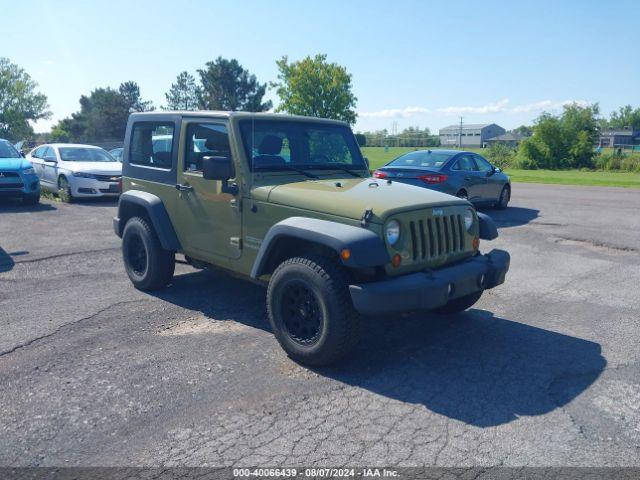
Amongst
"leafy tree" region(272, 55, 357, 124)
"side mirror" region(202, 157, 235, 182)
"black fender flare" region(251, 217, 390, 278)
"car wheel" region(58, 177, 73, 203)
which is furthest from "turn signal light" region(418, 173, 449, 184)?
"leafy tree" region(272, 55, 357, 124)

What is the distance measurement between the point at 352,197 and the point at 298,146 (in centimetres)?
124

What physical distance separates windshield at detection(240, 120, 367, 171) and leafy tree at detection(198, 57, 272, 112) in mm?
66677

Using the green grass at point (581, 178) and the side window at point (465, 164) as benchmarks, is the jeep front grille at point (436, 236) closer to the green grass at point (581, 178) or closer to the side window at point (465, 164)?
the side window at point (465, 164)

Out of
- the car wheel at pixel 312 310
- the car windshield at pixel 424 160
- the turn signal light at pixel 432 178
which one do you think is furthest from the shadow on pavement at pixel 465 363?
the car windshield at pixel 424 160

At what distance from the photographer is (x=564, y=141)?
47.4 meters

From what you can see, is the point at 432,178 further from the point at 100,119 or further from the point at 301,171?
the point at 100,119

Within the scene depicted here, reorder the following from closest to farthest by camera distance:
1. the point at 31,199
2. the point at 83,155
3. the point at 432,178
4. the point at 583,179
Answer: the point at 432,178 < the point at 31,199 < the point at 83,155 < the point at 583,179

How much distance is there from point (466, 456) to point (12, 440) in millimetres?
2692

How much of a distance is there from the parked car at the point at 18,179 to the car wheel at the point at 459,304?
11.5 metres

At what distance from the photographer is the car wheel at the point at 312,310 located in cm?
415

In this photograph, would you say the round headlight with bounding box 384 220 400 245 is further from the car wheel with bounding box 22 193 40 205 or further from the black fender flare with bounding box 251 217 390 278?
the car wheel with bounding box 22 193 40 205

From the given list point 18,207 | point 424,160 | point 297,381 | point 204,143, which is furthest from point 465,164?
point 18,207

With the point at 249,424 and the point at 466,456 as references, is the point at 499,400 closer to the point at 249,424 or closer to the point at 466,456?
the point at 466,456

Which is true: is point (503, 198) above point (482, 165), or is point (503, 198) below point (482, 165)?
below
